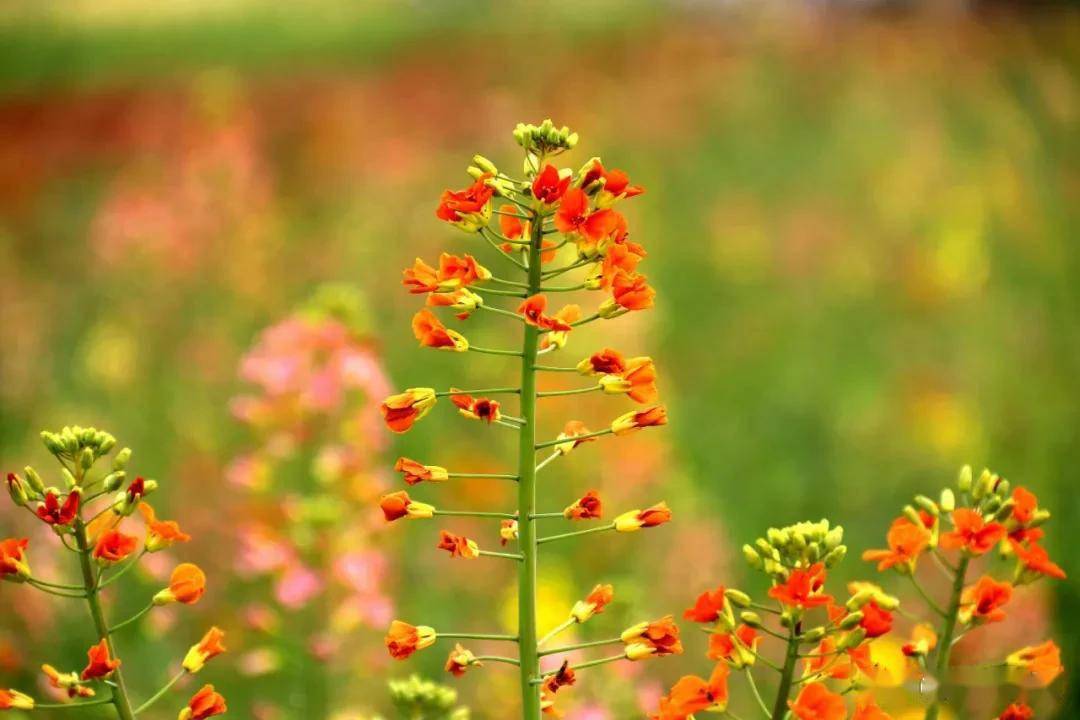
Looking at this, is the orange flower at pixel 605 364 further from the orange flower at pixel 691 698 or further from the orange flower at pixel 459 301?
the orange flower at pixel 691 698

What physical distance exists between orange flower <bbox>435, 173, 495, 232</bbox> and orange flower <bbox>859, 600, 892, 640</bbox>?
1.87 ft

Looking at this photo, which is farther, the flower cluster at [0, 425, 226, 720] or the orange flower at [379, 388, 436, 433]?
the orange flower at [379, 388, 436, 433]

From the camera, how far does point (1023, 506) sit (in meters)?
1.21

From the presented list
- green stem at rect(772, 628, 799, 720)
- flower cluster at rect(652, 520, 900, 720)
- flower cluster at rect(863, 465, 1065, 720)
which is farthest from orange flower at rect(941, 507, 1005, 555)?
green stem at rect(772, 628, 799, 720)

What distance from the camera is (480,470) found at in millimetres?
3801

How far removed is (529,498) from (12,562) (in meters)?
0.53

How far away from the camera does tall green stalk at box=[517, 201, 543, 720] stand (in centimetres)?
116

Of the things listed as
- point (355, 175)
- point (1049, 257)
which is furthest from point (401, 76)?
point (1049, 257)

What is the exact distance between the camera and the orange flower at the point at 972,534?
1.17m

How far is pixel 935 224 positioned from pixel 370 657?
4523 millimetres

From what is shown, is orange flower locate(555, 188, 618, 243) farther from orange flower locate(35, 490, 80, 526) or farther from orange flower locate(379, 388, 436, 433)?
orange flower locate(35, 490, 80, 526)

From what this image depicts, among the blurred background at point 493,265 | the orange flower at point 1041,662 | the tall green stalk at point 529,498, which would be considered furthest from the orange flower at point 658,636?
the blurred background at point 493,265

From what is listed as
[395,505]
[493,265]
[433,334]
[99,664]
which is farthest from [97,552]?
[493,265]

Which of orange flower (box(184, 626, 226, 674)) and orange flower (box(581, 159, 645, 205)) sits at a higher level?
orange flower (box(581, 159, 645, 205))
